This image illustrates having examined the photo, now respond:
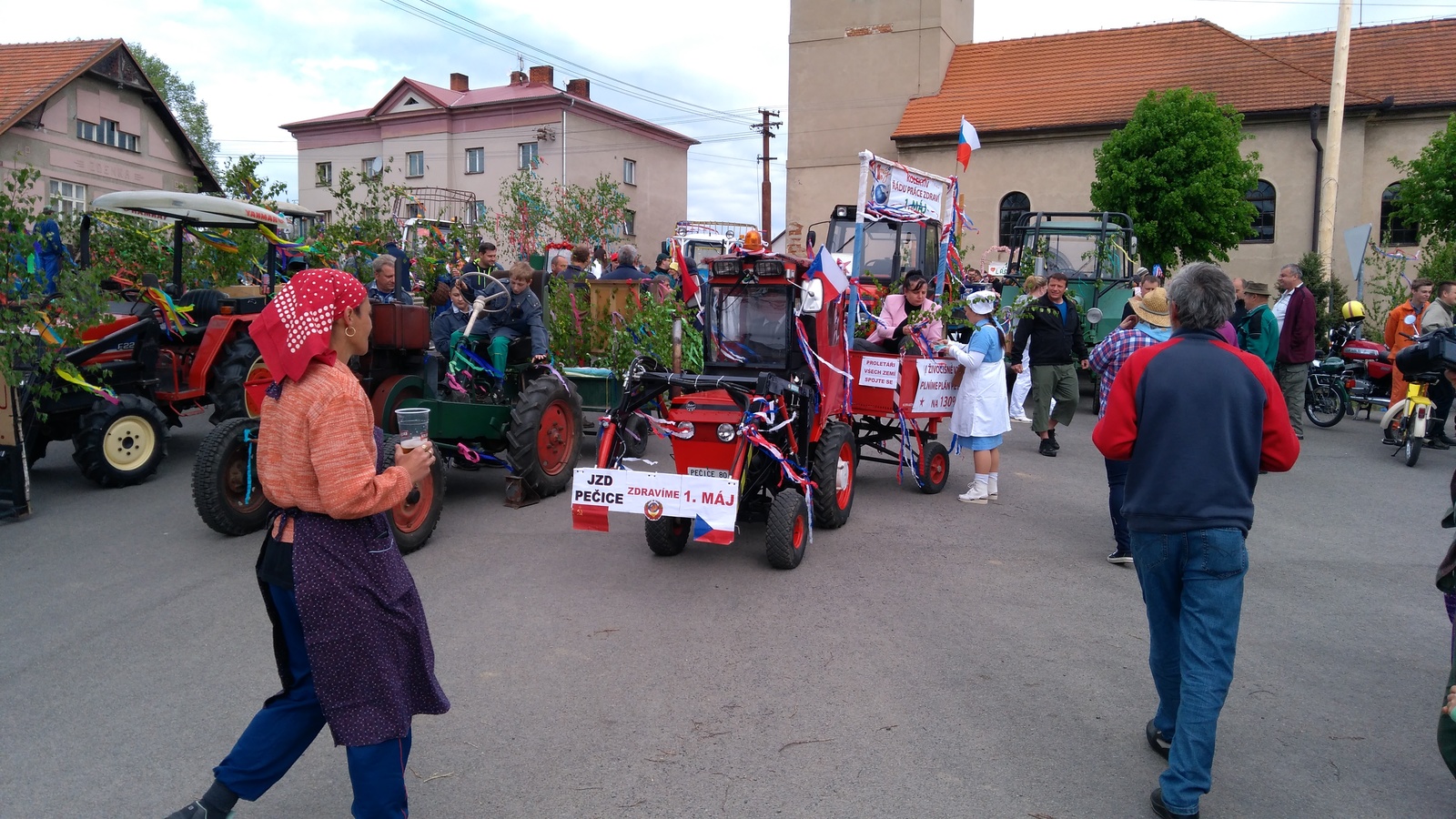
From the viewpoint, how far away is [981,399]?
26.6 ft

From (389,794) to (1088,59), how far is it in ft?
110

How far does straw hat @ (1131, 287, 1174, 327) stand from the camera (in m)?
5.74

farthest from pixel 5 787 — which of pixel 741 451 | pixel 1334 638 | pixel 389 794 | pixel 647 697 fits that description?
pixel 1334 638

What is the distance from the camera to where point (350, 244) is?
11789mm

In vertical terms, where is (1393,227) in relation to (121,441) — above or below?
above

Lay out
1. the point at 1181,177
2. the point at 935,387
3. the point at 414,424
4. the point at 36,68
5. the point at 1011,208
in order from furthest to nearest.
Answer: the point at 1011,208 → the point at 36,68 → the point at 1181,177 → the point at 935,387 → the point at 414,424

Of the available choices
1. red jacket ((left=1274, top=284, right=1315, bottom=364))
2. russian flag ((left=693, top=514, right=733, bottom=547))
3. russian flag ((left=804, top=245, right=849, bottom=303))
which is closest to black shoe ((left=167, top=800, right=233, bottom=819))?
russian flag ((left=693, top=514, right=733, bottom=547))

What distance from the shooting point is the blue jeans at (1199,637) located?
329 centimetres

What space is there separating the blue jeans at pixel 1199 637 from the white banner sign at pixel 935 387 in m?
4.71

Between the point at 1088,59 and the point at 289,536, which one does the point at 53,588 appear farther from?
the point at 1088,59

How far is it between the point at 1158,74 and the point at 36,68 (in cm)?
3369

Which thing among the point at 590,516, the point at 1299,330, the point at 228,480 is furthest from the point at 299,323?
the point at 1299,330

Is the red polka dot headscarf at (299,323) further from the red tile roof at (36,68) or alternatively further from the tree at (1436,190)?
the red tile roof at (36,68)

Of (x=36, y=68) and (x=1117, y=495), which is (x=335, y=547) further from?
(x=36, y=68)
